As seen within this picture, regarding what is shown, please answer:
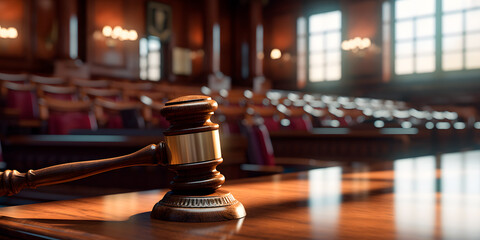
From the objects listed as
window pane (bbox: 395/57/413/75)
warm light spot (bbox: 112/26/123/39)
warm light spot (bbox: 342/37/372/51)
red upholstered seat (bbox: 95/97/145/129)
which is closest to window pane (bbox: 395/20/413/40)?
window pane (bbox: 395/57/413/75)

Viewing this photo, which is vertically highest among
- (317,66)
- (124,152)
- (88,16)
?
(88,16)

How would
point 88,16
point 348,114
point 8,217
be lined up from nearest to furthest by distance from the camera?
→ point 8,217, point 348,114, point 88,16

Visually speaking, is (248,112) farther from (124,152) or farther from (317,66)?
(317,66)

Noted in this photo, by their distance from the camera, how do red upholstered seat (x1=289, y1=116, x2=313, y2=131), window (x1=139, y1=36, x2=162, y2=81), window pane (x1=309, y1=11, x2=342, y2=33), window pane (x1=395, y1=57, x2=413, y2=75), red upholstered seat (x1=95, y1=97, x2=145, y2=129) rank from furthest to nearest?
window pane (x1=309, y1=11, x2=342, y2=33) → window (x1=139, y1=36, x2=162, y2=81) → window pane (x1=395, y1=57, x2=413, y2=75) → red upholstered seat (x1=289, y1=116, x2=313, y2=131) → red upholstered seat (x1=95, y1=97, x2=145, y2=129)

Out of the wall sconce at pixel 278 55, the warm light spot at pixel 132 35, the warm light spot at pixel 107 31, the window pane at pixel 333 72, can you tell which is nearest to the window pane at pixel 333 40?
the window pane at pixel 333 72

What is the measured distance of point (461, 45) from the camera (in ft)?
32.7

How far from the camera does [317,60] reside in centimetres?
1203

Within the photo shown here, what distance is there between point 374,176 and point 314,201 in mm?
386

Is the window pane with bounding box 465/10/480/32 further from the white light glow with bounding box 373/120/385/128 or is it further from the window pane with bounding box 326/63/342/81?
the white light glow with bounding box 373/120/385/128

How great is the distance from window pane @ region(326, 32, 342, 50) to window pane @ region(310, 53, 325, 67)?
29 centimetres

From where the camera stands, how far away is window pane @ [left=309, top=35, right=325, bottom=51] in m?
12.0

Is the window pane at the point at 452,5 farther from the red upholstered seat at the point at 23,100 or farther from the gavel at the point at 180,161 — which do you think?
the gavel at the point at 180,161

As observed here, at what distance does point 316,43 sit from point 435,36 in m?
2.84

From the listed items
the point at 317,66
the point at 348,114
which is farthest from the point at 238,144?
the point at 317,66
